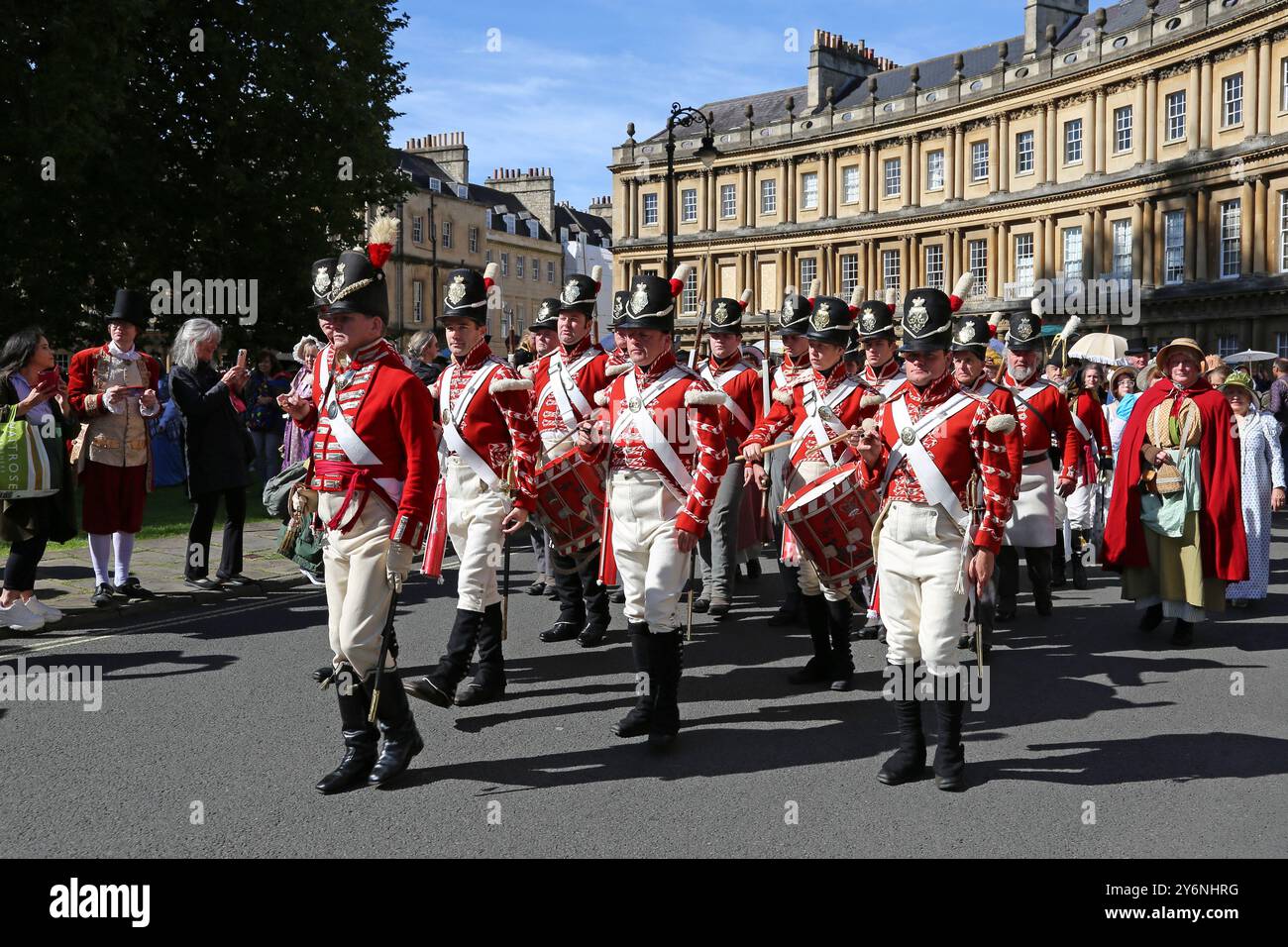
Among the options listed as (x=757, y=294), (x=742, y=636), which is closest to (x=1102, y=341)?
(x=742, y=636)

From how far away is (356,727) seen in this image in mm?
5559

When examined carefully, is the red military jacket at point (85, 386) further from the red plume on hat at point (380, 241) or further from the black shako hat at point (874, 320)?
the black shako hat at point (874, 320)

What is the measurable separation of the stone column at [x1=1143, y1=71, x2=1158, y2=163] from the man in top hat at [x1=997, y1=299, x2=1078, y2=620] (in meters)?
42.5

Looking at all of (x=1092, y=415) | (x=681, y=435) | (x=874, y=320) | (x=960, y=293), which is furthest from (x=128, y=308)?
(x=1092, y=415)

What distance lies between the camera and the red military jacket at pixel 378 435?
5.41 m

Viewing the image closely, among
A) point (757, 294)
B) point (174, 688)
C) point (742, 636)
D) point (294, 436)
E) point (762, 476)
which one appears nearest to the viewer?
point (174, 688)

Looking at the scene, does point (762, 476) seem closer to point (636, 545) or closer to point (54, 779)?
point (636, 545)

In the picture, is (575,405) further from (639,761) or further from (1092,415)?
(1092,415)

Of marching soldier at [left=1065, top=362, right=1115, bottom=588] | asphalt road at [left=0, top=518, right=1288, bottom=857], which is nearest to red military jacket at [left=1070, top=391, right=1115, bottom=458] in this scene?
marching soldier at [left=1065, top=362, right=1115, bottom=588]

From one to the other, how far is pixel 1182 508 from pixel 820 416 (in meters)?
3.21

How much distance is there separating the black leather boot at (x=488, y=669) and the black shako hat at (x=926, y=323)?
2874mm

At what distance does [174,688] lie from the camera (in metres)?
7.23

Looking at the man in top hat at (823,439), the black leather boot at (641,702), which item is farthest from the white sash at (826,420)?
the black leather boot at (641,702)

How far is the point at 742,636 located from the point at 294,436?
13.9 feet
